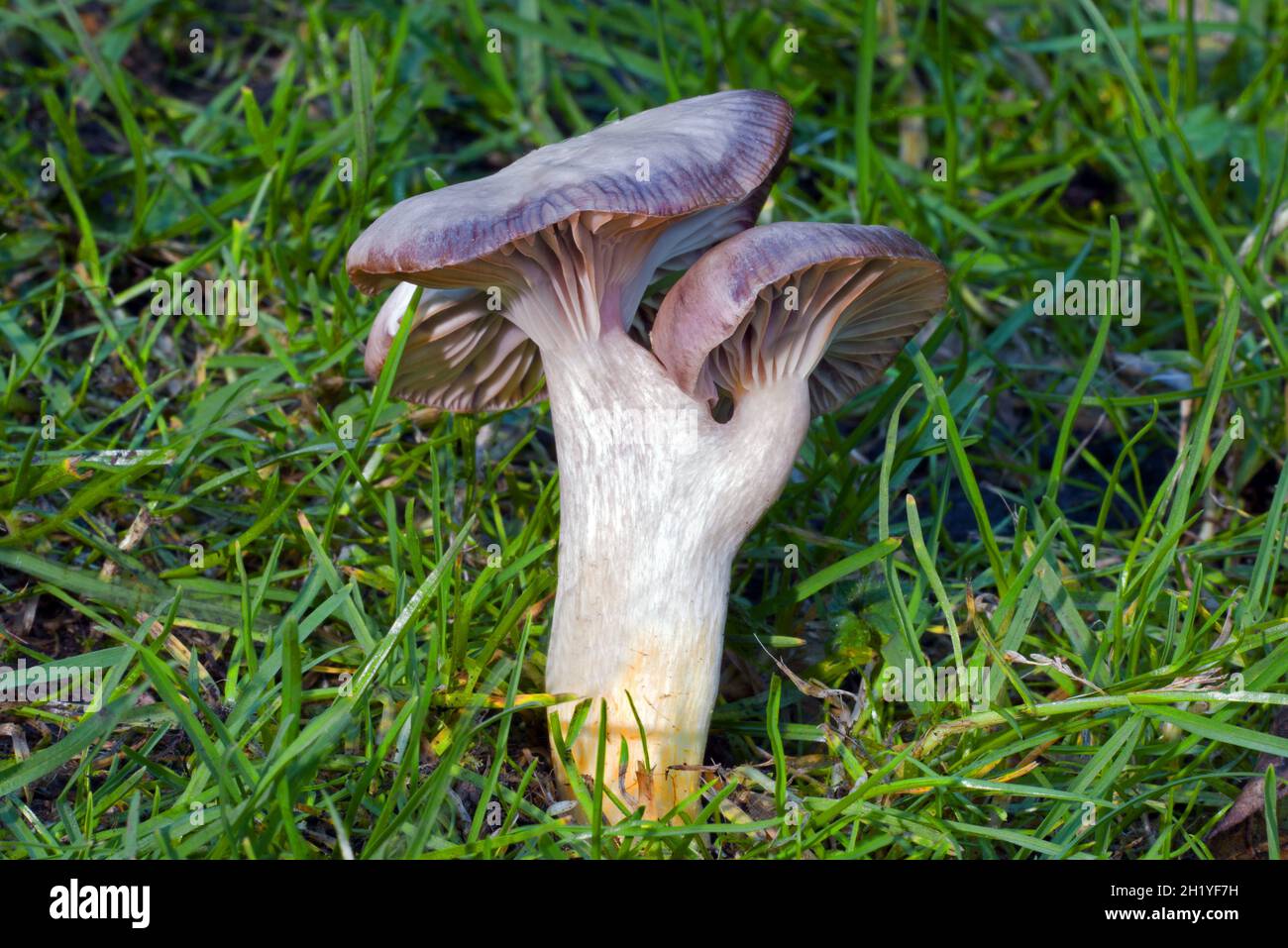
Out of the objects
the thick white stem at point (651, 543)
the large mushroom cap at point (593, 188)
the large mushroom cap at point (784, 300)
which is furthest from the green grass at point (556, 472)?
the large mushroom cap at point (593, 188)

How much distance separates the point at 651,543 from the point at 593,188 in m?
0.78

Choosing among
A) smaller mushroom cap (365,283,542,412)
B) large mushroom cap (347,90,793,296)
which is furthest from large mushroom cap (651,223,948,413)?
smaller mushroom cap (365,283,542,412)

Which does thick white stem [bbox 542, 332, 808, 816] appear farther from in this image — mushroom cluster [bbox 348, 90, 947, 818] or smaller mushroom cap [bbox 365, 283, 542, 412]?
smaller mushroom cap [bbox 365, 283, 542, 412]

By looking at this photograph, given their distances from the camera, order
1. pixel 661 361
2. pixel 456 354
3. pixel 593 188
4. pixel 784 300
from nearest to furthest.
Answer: pixel 593 188 → pixel 784 300 → pixel 661 361 → pixel 456 354

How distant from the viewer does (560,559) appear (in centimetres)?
275

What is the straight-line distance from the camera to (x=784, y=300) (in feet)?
8.39

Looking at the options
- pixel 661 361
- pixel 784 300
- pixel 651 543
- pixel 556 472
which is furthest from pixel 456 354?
pixel 784 300

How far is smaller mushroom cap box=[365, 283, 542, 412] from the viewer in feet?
9.39

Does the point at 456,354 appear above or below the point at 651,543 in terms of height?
above

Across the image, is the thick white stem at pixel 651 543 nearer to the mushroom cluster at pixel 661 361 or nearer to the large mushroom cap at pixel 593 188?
the mushroom cluster at pixel 661 361

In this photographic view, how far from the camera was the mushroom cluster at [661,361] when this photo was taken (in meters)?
2.44

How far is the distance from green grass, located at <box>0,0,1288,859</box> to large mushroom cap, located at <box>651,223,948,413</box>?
25 cm

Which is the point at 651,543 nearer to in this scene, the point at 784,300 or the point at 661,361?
the point at 661,361

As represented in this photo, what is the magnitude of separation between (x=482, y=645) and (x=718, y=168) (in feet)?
4.15
